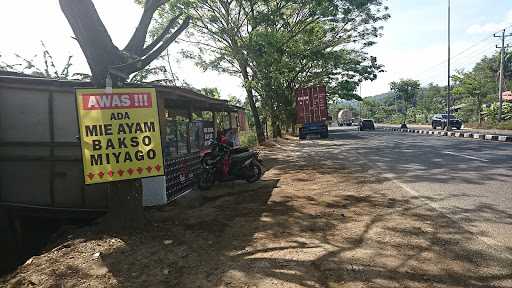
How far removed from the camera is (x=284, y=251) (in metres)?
4.70

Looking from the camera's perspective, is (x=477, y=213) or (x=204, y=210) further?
(x=204, y=210)

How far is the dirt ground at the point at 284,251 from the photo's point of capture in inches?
154

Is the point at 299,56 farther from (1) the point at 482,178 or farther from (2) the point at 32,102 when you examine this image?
(2) the point at 32,102

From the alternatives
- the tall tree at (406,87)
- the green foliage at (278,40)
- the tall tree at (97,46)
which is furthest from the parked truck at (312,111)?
the tall tree at (406,87)

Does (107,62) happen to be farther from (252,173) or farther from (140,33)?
(252,173)

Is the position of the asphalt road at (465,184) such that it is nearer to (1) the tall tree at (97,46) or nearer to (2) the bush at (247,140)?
(1) the tall tree at (97,46)

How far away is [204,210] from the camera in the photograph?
7.30m

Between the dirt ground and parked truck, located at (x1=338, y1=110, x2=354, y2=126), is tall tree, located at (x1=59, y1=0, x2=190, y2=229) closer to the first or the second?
the dirt ground

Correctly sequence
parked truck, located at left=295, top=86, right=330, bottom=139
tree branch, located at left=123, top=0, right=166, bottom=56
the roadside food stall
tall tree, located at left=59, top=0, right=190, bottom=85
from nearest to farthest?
tall tree, located at left=59, top=0, right=190, bottom=85, the roadside food stall, tree branch, located at left=123, top=0, right=166, bottom=56, parked truck, located at left=295, top=86, right=330, bottom=139

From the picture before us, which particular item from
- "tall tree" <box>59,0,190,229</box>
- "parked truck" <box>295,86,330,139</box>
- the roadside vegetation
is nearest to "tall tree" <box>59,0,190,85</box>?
"tall tree" <box>59,0,190,229</box>

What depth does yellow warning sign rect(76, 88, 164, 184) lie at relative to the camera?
5336mm

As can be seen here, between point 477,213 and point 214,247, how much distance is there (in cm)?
414

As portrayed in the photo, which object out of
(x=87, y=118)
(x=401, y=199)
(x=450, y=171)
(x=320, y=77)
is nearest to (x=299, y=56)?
(x=320, y=77)

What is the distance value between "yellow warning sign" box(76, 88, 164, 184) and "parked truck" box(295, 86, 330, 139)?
77.3 feet
